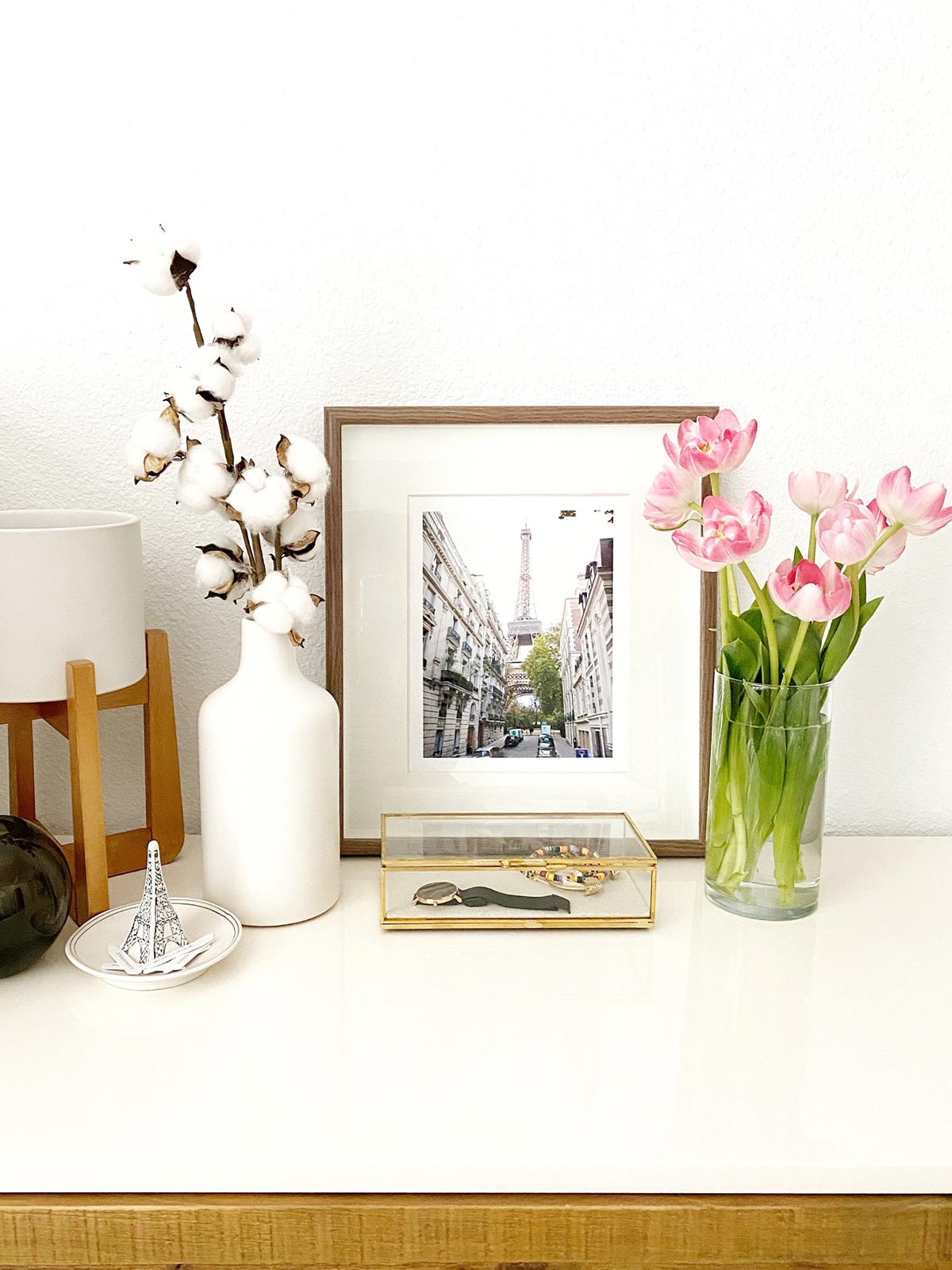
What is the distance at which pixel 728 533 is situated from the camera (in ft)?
2.71

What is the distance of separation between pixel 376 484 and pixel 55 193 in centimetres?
39

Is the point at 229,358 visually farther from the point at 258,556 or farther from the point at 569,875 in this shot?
the point at 569,875

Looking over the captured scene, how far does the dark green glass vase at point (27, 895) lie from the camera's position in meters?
0.76

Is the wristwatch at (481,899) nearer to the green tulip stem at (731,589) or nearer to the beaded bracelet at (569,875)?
the beaded bracelet at (569,875)

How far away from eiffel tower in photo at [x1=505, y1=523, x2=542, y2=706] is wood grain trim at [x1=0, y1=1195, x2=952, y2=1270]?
0.50m

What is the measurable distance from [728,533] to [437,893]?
37 centimetres

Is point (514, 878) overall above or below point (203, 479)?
below

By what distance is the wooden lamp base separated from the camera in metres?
0.86

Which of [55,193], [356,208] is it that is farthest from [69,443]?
[356,208]

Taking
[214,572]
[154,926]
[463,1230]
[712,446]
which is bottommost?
[463,1230]

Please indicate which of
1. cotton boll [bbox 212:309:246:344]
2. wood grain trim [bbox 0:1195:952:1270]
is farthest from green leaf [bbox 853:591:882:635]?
cotton boll [bbox 212:309:246:344]

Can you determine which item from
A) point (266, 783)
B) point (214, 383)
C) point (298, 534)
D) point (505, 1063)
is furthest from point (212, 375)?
point (505, 1063)

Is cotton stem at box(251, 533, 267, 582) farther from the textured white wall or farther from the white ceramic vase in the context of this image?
the textured white wall

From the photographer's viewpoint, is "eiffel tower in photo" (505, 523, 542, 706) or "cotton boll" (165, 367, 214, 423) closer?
"cotton boll" (165, 367, 214, 423)
